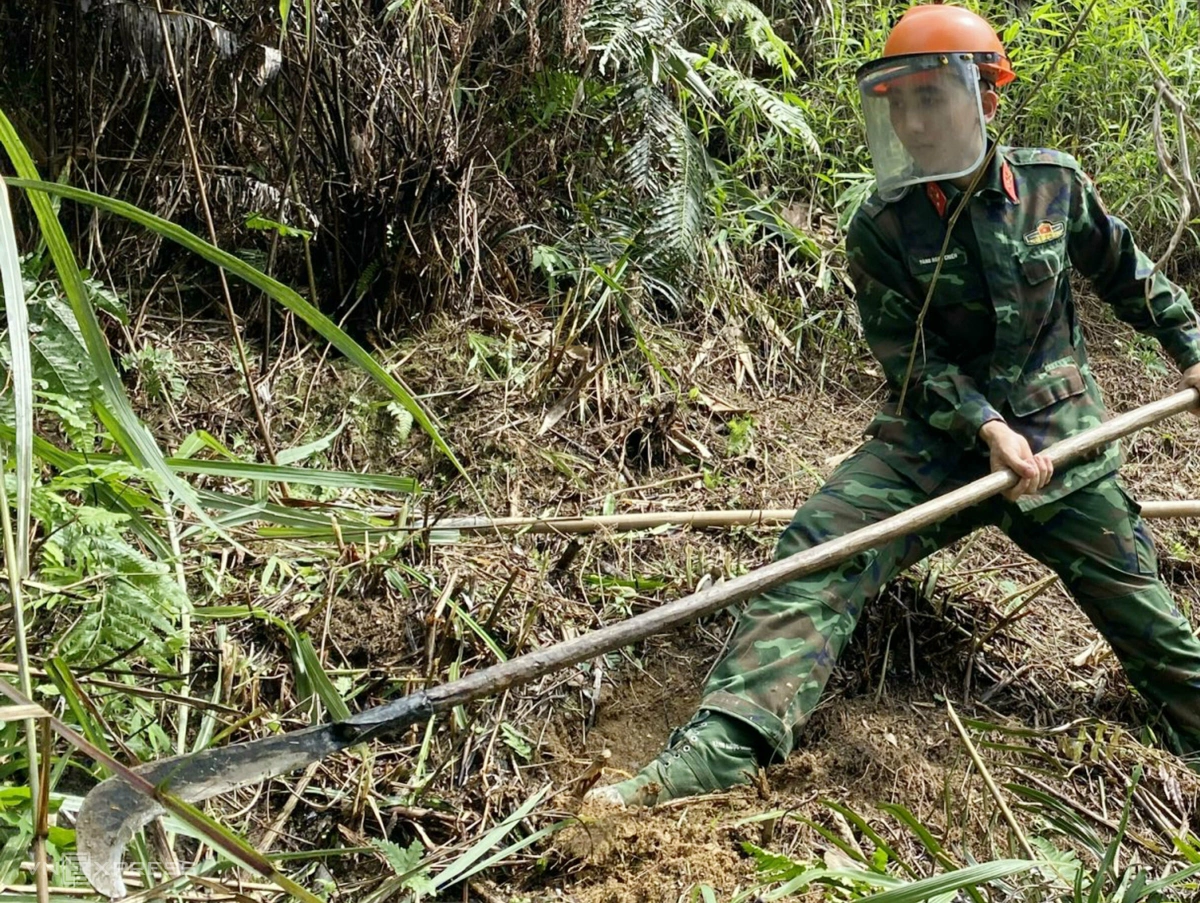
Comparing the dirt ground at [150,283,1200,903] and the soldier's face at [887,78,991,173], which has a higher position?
the soldier's face at [887,78,991,173]

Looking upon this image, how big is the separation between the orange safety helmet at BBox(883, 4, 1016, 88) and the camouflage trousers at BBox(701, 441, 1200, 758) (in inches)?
43.1

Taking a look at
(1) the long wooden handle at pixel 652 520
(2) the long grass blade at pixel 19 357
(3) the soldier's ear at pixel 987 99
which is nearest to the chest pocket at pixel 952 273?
(3) the soldier's ear at pixel 987 99

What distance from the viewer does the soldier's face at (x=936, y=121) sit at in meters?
2.69

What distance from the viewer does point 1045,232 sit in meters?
2.85

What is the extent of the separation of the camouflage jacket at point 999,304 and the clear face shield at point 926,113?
145 millimetres

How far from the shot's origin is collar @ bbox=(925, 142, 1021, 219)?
9.35 feet

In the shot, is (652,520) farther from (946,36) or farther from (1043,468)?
(946,36)

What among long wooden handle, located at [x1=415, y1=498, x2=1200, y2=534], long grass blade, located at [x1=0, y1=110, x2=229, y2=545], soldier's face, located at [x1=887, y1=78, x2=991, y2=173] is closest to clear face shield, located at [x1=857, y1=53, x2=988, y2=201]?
soldier's face, located at [x1=887, y1=78, x2=991, y2=173]

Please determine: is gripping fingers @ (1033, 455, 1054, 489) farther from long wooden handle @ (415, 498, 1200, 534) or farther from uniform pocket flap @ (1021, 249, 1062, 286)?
long wooden handle @ (415, 498, 1200, 534)

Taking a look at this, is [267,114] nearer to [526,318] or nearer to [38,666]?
[526,318]

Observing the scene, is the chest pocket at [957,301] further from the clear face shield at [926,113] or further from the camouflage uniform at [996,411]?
the clear face shield at [926,113]

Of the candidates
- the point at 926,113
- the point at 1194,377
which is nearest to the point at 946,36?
the point at 926,113

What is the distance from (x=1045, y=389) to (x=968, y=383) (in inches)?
9.3

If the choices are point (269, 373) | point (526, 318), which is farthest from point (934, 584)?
point (269, 373)
